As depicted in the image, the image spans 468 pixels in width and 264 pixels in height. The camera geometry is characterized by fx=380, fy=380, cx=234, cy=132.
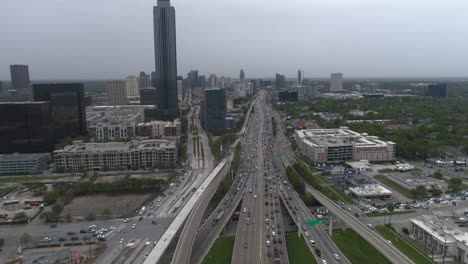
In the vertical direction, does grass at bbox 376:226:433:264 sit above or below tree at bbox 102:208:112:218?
above

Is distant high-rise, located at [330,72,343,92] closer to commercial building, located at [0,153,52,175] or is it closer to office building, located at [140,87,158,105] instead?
office building, located at [140,87,158,105]

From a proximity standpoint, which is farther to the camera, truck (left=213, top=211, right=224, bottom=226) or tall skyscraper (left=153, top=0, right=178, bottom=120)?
tall skyscraper (left=153, top=0, right=178, bottom=120)

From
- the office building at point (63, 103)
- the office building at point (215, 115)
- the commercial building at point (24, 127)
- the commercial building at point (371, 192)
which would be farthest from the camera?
the office building at point (215, 115)

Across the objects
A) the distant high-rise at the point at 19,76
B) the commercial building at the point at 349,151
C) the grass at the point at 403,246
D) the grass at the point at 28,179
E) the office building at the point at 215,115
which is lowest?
the grass at the point at 28,179

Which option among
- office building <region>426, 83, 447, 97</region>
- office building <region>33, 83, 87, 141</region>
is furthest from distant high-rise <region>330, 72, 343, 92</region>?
office building <region>33, 83, 87, 141</region>

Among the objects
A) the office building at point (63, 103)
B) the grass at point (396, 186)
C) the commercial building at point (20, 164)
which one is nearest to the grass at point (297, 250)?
the grass at point (396, 186)

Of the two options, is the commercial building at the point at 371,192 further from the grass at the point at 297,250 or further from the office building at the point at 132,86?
the office building at the point at 132,86

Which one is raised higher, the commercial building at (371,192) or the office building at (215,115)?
the office building at (215,115)
